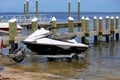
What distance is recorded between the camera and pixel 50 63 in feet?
65.8

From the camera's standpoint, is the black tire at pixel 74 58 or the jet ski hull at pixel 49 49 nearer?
the jet ski hull at pixel 49 49

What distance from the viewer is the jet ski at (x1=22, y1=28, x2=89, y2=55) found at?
19969mm

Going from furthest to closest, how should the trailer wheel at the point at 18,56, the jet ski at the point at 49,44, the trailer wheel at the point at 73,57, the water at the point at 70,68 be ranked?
the trailer wheel at the point at 73,57 → the jet ski at the point at 49,44 → the trailer wheel at the point at 18,56 → the water at the point at 70,68

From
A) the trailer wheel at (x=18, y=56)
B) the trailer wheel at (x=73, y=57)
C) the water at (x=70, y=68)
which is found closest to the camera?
the water at (x=70, y=68)

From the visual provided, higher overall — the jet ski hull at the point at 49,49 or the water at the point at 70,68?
the jet ski hull at the point at 49,49

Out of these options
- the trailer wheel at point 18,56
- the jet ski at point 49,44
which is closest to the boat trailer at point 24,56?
the trailer wheel at point 18,56

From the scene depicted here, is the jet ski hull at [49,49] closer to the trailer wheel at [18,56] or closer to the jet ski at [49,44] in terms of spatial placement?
the jet ski at [49,44]

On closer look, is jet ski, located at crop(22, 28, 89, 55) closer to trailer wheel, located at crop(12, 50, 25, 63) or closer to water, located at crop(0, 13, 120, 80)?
water, located at crop(0, 13, 120, 80)

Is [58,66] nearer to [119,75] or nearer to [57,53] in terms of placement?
[57,53]

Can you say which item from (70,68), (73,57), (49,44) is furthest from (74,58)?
(70,68)

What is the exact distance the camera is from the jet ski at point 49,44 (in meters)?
20.0

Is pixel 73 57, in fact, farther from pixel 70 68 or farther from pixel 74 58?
pixel 70 68

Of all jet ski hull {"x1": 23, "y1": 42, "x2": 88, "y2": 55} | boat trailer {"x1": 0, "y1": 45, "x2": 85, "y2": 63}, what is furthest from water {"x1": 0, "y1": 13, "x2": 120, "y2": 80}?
jet ski hull {"x1": 23, "y1": 42, "x2": 88, "y2": 55}

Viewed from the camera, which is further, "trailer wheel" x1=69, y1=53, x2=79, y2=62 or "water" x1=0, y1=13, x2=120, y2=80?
"trailer wheel" x1=69, y1=53, x2=79, y2=62
